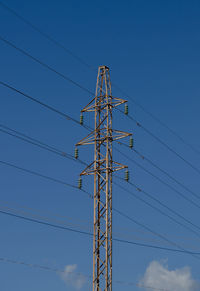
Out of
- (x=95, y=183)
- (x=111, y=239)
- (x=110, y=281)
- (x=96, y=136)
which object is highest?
(x=96, y=136)

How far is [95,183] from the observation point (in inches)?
2031

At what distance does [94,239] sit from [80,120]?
10.0 m

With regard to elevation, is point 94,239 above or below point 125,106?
below

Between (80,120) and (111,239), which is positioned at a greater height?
(80,120)

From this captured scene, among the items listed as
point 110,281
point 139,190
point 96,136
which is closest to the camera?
point 110,281

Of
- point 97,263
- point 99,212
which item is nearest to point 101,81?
point 99,212

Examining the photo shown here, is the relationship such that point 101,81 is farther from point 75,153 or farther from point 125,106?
point 75,153

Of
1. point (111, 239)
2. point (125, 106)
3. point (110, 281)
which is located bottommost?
point (110, 281)

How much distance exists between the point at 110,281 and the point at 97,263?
1635mm

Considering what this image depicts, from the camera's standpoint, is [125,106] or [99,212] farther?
[125,106]

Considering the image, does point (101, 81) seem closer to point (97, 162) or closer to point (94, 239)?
point (97, 162)

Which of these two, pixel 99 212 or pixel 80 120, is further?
pixel 80 120

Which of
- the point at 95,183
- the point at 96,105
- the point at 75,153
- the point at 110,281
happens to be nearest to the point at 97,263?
the point at 110,281

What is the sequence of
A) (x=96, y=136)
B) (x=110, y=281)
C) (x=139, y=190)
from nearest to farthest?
(x=110, y=281) < (x=96, y=136) < (x=139, y=190)
